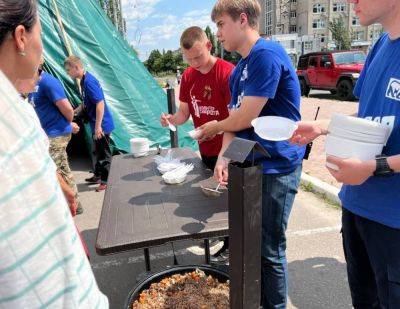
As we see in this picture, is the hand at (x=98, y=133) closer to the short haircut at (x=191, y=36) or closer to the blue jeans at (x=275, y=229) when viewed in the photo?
the short haircut at (x=191, y=36)

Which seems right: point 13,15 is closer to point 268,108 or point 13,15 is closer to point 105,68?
point 268,108

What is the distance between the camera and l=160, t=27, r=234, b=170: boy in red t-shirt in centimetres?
304

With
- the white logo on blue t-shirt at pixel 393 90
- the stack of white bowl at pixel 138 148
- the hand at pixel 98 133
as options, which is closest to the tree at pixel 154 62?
the hand at pixel 98 133

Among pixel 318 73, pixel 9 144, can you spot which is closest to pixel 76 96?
pixel 9 144

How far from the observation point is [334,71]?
49.3ft

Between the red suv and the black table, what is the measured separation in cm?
1303

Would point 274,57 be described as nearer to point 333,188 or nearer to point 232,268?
point 232,268

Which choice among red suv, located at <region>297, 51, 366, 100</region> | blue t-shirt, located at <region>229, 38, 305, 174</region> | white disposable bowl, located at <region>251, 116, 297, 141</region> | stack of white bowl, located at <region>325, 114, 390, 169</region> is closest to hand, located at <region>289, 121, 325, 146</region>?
white disposable bowl, located at <region>251, 116, 297, 141</region>

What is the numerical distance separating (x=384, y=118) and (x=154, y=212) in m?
1.29

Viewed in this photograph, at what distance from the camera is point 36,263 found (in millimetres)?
719

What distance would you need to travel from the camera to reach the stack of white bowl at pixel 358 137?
4.65 feet

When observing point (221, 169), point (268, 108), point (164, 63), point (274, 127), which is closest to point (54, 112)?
point (221, 169)

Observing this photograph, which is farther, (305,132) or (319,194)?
(319,194)

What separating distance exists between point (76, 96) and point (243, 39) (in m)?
5.15
